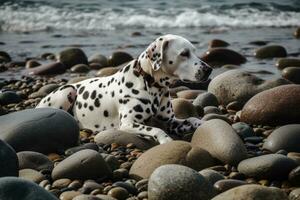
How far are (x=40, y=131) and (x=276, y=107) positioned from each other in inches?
118

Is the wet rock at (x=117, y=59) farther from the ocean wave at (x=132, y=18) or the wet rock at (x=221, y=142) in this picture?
the ocean wave at (x=132, y=18)

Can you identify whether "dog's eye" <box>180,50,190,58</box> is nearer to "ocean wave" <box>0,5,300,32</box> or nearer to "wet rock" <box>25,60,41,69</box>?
"wet rock" <box>25,60,41,69</box>

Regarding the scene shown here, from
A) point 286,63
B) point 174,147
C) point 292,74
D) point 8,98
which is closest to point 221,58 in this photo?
point 286,63

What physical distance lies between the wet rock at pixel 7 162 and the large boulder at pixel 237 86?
4868 mm

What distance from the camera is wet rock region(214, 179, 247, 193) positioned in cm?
528

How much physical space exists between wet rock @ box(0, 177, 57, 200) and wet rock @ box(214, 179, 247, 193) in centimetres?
158

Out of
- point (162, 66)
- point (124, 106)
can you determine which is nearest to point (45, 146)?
point (124, 106)

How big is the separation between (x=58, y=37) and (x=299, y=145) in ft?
56.1

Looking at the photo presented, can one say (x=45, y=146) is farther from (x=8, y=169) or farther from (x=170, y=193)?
(x=170, y=193)

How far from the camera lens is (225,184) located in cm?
531

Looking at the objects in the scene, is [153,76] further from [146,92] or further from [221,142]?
[221,142]

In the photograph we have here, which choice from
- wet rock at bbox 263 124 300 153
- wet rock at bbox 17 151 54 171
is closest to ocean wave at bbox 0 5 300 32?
wet rock at bbox 263 124 300 153

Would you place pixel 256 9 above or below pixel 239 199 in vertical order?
below

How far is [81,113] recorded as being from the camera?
837 centimetres
